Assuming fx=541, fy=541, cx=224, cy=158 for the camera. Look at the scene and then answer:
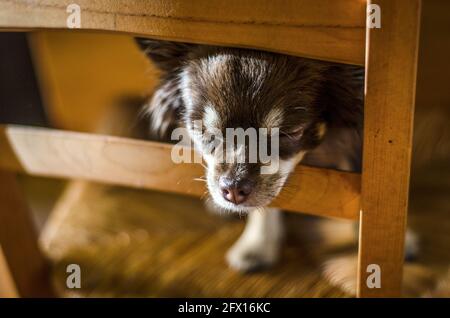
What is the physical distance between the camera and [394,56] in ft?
2.55

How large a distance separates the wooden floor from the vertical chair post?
0.21m

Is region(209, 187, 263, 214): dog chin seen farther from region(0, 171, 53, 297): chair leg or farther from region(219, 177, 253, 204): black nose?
region(0, 171, 53, 297): chair leg

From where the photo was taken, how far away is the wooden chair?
78 centimetres

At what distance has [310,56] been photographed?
2.70ft

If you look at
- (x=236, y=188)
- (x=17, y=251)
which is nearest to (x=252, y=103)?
(x=236, y=188)

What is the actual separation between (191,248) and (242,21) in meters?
0.69

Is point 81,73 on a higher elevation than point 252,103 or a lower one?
higher

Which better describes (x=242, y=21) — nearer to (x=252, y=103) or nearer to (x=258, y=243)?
(x=252, y=103)

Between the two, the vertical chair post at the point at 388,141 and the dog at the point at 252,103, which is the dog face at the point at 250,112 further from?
the vertical chair post at the point at 388,141

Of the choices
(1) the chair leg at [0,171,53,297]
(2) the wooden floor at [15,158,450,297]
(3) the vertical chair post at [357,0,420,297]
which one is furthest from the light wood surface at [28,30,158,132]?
(3) the vertical chair post at [357,0,420,297]

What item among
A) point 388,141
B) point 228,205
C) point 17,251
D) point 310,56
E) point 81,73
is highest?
point 81,73

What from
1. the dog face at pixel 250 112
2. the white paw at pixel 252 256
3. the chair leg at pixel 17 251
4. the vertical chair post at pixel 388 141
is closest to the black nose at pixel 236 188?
the dog face at pixel 250 112

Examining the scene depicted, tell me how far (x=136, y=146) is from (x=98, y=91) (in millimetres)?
1153

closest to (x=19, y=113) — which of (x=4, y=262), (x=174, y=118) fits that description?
(x=4, y=262)
